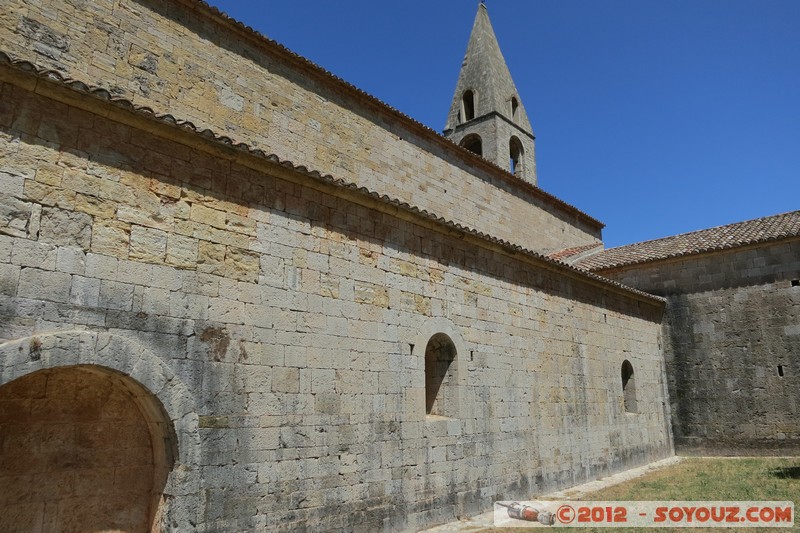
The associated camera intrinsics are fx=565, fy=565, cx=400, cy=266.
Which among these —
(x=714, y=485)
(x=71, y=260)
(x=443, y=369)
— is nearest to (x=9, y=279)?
(x=71, y=260)

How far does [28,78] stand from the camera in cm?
404

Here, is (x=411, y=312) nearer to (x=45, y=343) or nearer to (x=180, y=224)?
(x=180, y=224)

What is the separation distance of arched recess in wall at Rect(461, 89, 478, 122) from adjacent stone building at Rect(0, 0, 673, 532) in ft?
33.4

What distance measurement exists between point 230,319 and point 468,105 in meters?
16.2

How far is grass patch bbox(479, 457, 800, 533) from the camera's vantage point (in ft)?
24.1

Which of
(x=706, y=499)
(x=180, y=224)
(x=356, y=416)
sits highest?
(x=180, y=224)

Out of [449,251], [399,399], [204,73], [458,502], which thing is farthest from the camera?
[204,73]

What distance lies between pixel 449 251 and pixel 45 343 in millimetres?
4752

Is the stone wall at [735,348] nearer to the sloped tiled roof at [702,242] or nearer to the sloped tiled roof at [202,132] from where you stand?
the sloped tiled roof at [702,242]

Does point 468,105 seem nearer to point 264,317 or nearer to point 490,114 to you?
point 490,114

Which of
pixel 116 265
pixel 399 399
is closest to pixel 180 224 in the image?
pixel 116 265

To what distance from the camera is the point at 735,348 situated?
12.4 m

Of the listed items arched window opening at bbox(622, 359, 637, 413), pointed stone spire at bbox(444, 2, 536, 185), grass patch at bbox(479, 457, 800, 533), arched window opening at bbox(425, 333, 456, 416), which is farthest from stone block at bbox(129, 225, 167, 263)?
pointed stone spire at bbox(444, 2, 536, 185)

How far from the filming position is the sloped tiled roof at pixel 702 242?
12602 millimetres
